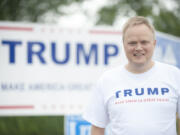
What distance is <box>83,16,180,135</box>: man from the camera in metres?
1.40

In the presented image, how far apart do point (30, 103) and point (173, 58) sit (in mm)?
2377

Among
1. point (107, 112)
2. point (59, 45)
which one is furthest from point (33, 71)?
point (107, 112)

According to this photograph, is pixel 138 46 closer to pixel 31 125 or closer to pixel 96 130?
pixel 96 130

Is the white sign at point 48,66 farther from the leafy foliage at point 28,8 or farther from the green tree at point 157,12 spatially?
the green tree at point 157,12

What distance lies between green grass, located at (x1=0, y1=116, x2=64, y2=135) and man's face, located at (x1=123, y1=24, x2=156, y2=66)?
5905 millimetres

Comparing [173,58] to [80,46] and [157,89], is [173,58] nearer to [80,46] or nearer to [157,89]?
[80,46]

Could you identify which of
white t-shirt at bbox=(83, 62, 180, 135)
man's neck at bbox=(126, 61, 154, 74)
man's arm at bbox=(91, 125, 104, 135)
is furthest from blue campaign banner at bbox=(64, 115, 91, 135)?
man's neck at bbox=(126, 61, 154, 74)

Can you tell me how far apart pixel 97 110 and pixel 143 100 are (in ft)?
1.03

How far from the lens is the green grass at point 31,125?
660cm

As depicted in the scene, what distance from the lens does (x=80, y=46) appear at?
327 cm

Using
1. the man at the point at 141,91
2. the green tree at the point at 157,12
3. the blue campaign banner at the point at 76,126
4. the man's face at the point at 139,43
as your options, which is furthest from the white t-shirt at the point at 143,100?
the green tree at the point at 157,12

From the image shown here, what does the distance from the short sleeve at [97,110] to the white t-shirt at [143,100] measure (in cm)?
2

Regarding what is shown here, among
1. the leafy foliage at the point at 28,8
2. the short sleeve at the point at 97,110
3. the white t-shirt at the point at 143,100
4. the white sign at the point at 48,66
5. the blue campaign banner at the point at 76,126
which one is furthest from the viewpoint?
the leafy foliage at the point at 28,8

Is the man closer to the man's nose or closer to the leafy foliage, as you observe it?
the man's nose
